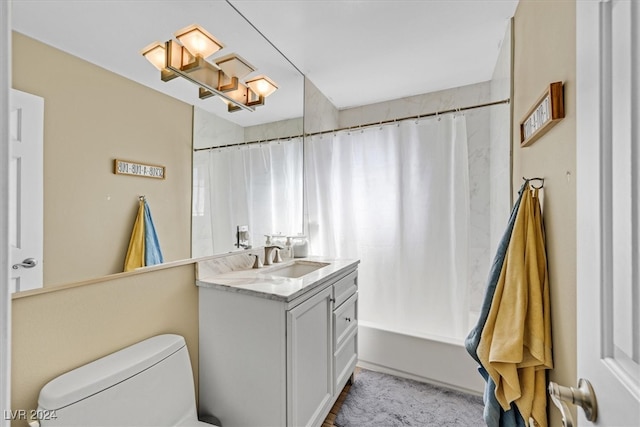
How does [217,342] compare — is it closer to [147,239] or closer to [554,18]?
[147,239]

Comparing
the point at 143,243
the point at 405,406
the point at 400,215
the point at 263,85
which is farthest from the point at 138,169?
the point at 405,406

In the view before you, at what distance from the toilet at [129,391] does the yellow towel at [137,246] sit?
0.33 m

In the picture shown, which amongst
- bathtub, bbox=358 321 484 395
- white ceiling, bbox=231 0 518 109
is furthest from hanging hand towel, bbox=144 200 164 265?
bathtub, bbox=358 321 484 395

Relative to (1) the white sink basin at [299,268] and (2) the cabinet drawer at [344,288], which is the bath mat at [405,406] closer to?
(2) the cabinet drawer at [344,288]

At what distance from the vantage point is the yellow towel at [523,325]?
0.95m

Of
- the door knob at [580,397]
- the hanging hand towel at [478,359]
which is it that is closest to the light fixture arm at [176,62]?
the hanging hand towel at [478,359]

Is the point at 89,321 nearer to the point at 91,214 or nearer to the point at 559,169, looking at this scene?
the point at 91,214

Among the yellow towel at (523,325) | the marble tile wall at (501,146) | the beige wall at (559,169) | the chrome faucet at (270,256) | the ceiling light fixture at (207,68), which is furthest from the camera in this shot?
the chrome faucet at (270,256)

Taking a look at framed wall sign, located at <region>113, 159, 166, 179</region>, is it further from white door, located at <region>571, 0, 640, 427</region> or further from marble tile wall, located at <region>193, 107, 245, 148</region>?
white door, located at <region>571, 0, 640, 427</region>

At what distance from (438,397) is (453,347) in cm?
34

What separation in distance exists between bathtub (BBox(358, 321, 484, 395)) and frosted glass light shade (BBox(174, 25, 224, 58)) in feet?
7.11

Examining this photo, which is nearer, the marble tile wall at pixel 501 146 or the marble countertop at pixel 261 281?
the marble countertop at pixel 261 281

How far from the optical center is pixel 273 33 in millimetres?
1873

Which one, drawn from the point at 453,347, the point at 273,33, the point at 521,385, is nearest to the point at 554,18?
the point at 521,385
